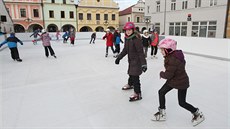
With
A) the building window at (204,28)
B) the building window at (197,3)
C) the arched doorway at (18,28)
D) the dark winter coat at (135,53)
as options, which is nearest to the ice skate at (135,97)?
the dark winter coat at (135,53)

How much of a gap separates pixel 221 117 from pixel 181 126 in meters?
0.76

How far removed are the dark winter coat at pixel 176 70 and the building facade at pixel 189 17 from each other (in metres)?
17.2

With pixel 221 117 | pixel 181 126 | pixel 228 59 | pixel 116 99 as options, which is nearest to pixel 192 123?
pixel 181 126

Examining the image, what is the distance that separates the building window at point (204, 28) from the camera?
17686 millimetres

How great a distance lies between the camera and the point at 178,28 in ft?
70.1

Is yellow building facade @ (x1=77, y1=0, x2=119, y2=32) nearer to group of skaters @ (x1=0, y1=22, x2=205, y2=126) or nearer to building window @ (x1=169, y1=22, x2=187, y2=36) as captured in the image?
building window @ (x1=169, y1=22, x2=187, y2=36)

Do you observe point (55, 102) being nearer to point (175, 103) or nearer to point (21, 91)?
point (21, 91)

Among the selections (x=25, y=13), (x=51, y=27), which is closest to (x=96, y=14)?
(x=51, y=27)

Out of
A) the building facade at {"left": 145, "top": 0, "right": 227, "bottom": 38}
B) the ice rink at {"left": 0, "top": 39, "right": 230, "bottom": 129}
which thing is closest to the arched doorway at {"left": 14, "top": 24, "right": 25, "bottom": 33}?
A: the building facade at {"left": 145, "top": 0, "right": 227, "bottom": 38}

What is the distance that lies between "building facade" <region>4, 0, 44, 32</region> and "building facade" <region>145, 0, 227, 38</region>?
19.1 meters

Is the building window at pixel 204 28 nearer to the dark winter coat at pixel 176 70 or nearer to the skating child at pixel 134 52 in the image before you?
the skating child at pixel 134 52

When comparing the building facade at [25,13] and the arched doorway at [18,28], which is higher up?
the building facade at [25,13]

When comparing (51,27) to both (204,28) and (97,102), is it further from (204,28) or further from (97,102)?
(97,102)

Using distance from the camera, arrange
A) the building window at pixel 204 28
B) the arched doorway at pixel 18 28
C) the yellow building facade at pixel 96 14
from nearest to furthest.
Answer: the building window at pixel 204 28 → the arched doorway at pixel 18 28 → the yellow building facade at pixel 96 14
